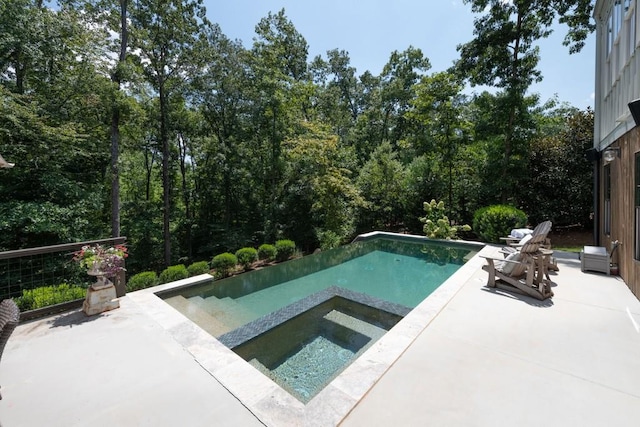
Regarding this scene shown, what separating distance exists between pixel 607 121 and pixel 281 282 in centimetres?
784

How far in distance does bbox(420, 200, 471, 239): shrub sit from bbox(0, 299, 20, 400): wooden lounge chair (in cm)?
974

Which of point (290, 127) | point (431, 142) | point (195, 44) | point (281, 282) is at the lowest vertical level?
point (281, 282)

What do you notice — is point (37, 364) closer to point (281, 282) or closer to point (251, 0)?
point (281, 282)

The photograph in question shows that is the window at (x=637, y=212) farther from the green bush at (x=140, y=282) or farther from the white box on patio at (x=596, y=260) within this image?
the green bush at (x=140, y=282)

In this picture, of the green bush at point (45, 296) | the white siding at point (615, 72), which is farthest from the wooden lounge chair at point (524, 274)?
the green bush at point (45, 296)

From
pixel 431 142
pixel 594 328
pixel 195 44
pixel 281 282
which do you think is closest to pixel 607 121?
pixel 594 328

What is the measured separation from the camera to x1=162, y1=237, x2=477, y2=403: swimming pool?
3502 mm

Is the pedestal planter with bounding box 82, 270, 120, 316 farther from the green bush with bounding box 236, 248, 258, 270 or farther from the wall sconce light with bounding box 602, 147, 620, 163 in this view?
the wall sconce light with bounding box 602, 147, 620, 163

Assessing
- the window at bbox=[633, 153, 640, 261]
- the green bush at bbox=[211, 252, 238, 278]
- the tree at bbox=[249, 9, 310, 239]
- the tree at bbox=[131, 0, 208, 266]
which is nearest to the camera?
the window at bbox=[633, 153, 640, 261]

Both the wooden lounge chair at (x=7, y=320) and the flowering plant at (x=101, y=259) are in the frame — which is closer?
the wooden lounge chair at (x=7, y=320)

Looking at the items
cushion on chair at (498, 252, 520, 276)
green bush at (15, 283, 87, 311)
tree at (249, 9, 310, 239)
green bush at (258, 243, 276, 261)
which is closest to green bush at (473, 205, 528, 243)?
cushion on chair at (498, 252, 520, 276)

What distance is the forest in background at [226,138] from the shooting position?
9.30 meters

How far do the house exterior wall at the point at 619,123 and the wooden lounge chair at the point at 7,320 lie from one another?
6.79 meters

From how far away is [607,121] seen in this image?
19.0ft
